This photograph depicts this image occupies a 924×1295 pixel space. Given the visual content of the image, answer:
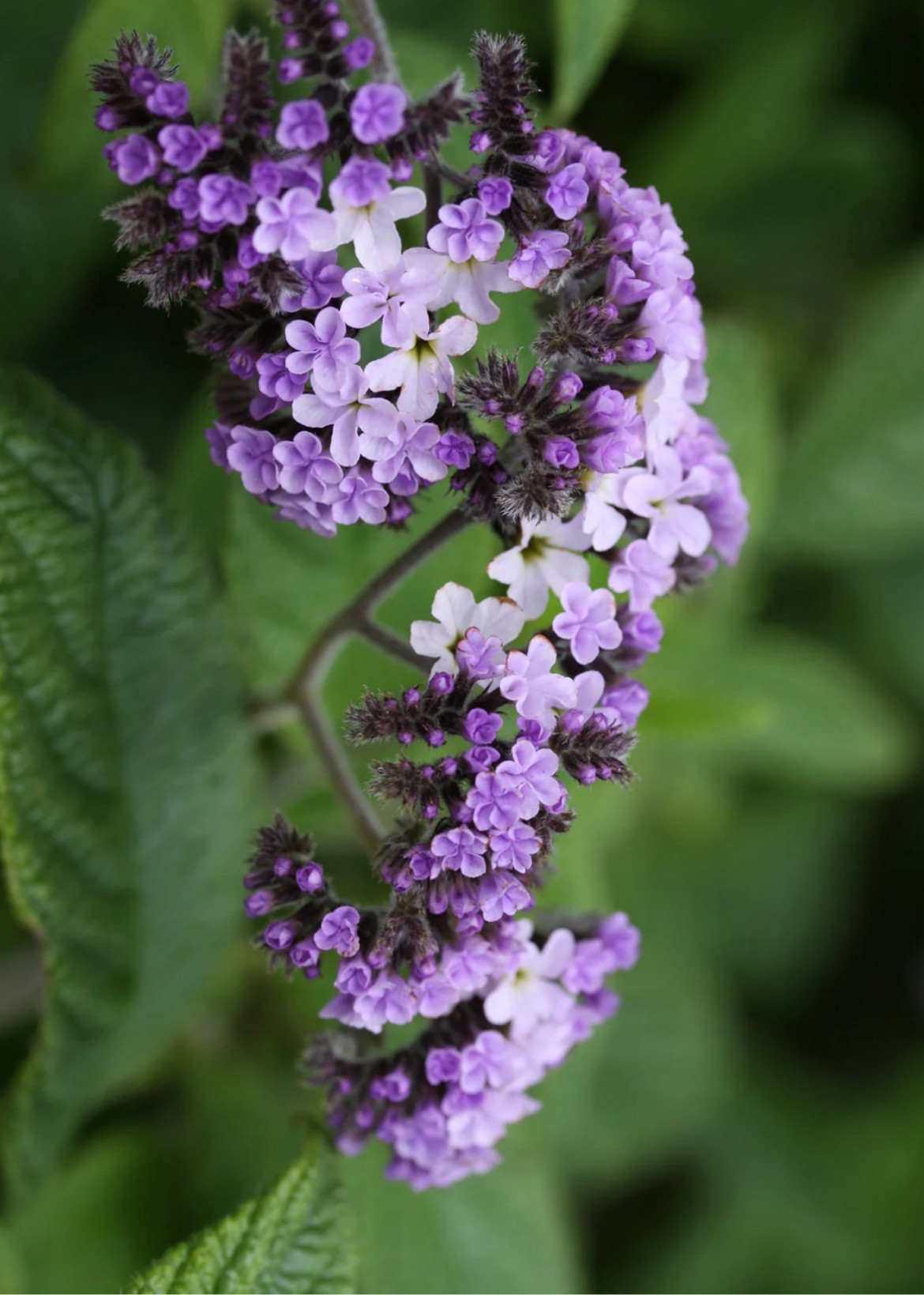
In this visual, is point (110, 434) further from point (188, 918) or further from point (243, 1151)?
point (243, 1151)

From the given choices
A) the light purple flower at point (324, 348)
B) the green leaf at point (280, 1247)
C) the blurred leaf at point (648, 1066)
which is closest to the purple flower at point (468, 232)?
the light purple flower at point (324, 348)

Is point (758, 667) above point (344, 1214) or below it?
above

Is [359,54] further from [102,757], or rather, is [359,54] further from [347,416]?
[102,757]

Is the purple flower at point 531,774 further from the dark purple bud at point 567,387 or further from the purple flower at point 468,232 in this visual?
the purple flower at point 468,232

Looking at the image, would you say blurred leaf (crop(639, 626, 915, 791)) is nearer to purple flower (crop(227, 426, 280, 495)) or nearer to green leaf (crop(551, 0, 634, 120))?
green leaf (crop(551, 0, 634, 120))

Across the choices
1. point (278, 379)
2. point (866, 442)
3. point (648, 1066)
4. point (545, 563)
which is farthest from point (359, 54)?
point (648, 1066)

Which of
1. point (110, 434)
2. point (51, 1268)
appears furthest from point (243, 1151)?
point (110, 434)
